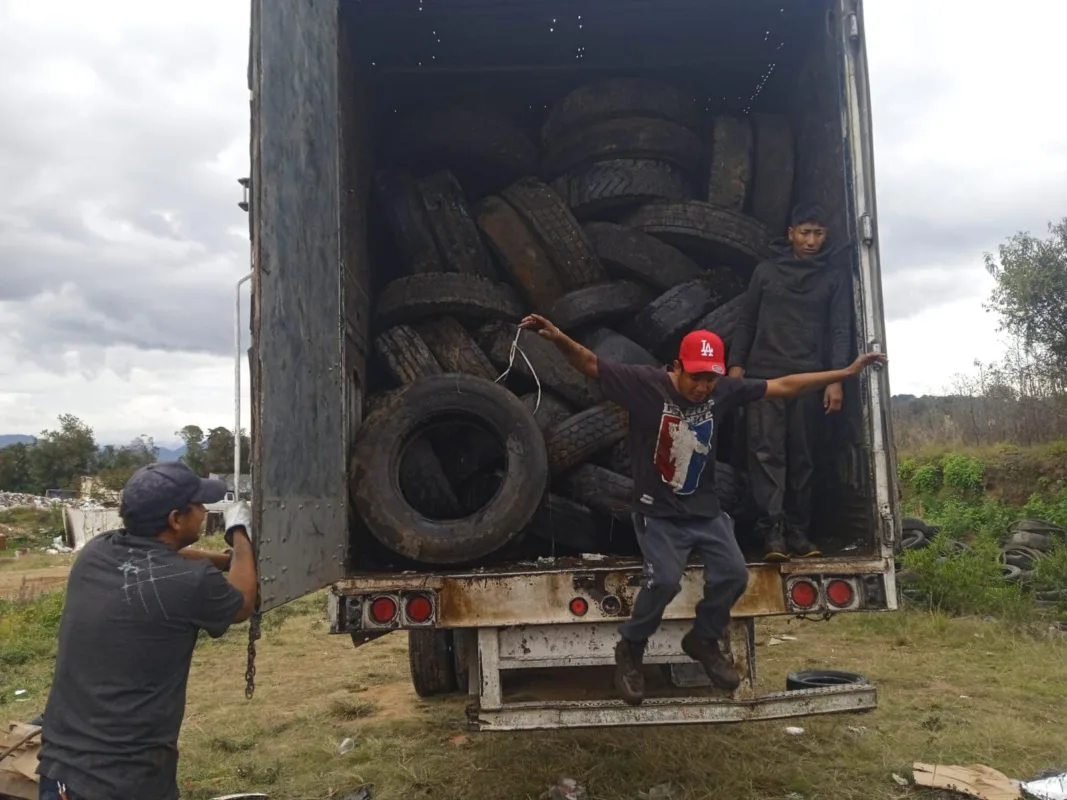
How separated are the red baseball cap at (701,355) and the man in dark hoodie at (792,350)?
3.14 ft

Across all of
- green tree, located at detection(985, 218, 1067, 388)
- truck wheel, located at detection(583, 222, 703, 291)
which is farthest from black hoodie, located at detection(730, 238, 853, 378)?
green tree, located at detection(985, 218, 1067, 388)

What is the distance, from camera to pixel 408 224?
4.52 metres

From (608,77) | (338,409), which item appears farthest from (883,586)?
(608,77)

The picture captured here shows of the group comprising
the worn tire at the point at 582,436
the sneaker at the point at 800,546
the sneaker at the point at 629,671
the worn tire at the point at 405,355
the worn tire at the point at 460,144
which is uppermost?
the worn tire at the point at 460,144

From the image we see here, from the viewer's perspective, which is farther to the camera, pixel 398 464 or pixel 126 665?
pixel 398 464

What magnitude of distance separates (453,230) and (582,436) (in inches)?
55.4

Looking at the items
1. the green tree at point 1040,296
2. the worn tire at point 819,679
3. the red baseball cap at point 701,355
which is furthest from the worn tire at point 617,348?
the green tree at point 1040,296

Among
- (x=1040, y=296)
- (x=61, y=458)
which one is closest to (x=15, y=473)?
(x=61, y=458)

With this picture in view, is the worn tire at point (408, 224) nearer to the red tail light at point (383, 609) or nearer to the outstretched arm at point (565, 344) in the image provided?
the outstretched arm at point (565, 344)

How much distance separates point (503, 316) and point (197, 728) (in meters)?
2.75

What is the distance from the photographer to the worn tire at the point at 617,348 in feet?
13.9

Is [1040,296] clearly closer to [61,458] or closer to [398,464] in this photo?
[398,464]

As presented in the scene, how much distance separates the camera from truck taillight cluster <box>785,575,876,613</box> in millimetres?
3085

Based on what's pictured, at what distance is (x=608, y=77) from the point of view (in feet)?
16.3
